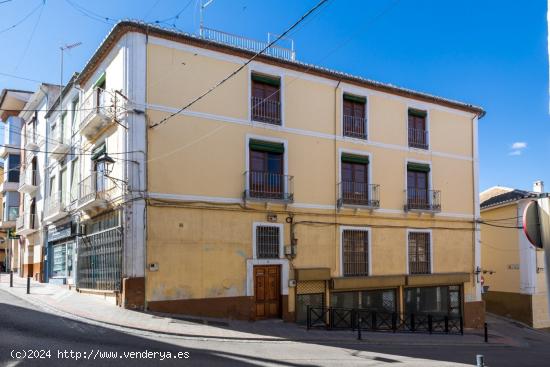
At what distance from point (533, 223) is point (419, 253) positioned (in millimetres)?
18108

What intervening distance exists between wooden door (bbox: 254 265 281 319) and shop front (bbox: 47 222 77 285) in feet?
25.8

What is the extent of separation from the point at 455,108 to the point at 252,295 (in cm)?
1342

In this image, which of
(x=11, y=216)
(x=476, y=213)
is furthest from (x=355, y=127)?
(x=11, y=216)

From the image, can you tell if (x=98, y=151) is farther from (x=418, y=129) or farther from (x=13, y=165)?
(x=13, y=165)

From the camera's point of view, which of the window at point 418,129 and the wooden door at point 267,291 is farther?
the window at point 418,129

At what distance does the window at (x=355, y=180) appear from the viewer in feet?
62.4

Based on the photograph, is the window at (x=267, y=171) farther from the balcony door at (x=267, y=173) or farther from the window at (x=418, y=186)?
the window at (x=418, y=186)

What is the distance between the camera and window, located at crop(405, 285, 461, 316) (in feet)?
66.5

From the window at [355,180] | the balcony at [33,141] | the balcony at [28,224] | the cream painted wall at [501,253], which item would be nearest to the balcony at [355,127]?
the window at [355,180]

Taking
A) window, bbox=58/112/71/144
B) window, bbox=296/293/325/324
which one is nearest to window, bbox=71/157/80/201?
window, bbox=58/112/71/144

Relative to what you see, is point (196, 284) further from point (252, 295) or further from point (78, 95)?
point (78, 95)

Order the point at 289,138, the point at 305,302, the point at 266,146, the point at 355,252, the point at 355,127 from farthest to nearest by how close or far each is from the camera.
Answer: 1. the point at 355,127
2. the point at 355,252
3. the point at 289,138
4. the point at 305,302
5. the point at 266,146

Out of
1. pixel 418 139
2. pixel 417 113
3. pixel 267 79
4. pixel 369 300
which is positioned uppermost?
pixel 267 79

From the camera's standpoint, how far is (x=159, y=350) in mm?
9688
